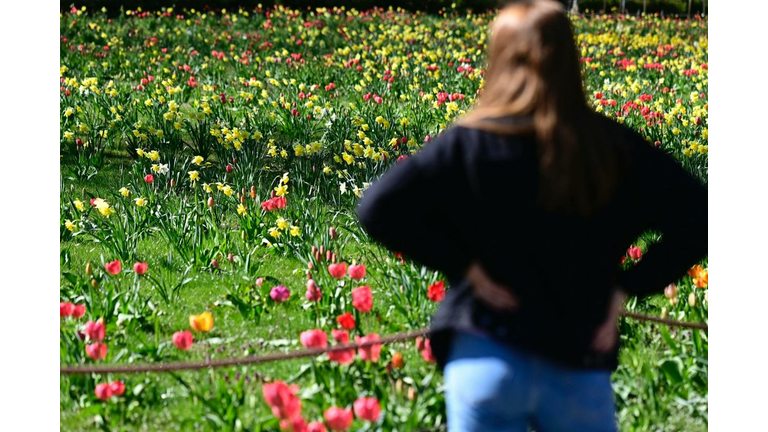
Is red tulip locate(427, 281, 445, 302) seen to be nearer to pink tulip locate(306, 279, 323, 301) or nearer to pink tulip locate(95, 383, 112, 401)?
pink tulip locate(306, 279, 323, 301)

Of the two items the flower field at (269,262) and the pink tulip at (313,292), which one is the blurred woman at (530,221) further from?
the pink tulip at (313,292)

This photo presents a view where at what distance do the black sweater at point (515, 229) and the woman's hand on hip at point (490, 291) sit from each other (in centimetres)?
1

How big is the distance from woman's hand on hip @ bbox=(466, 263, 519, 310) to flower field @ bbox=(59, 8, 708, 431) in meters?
0.08

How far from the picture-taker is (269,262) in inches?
160

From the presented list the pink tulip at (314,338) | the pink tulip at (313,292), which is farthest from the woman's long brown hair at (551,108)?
the pink tulip at (313,292)

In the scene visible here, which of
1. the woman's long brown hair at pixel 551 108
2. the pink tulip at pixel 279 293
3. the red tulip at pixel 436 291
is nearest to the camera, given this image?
the woman's long brown hair at pixel 551 108

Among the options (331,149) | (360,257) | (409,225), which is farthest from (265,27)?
(409,225)

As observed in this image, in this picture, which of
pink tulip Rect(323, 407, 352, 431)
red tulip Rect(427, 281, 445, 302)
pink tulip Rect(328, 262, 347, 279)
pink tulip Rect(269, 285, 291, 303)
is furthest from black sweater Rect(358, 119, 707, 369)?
pink tulip Rect(269, 285, 291, 303)

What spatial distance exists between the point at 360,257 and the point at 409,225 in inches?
92.4

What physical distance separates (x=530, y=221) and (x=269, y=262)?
8.56 feet

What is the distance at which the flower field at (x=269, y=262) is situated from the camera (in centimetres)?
261

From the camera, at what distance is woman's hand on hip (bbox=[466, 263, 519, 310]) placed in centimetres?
160

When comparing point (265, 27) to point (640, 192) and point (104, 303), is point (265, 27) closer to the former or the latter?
point (104, 303)

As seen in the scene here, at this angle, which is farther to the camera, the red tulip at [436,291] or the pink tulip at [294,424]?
the red tulip at [436,291]
